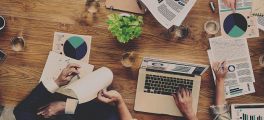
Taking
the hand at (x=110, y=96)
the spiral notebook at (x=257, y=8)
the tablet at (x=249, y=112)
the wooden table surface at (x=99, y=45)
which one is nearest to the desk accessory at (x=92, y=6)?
the wooden table surface at (x=99, y=45)

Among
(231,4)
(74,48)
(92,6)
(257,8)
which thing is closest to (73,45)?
(74,48)

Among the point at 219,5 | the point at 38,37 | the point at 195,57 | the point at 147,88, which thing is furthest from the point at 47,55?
the point at 219,5

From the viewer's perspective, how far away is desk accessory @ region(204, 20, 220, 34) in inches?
44.7

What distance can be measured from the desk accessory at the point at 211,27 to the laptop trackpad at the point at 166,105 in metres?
0.56

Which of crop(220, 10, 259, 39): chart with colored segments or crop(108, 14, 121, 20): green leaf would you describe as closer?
crop(108, 14, 121, 20): green leaf

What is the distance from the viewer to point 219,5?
3.75 feet

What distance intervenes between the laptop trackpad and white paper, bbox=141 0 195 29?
528 millimetres

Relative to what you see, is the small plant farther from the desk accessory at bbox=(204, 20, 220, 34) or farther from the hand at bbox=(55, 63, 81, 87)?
the desk accessory at bbox=(204, 20, 220, 34)

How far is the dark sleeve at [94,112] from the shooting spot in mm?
1086

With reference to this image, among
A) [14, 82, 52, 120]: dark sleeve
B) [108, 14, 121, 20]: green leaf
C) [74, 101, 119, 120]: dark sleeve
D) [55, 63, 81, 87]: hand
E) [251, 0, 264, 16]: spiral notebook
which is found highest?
[108, 14, 121, 20]: green leaf

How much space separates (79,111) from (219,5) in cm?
122

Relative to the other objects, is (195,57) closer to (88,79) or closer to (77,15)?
(88,79)

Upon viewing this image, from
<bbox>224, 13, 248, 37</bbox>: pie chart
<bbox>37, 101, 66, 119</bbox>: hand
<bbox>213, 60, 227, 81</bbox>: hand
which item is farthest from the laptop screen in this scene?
<bbox>37, 101, 66, 119</bbox>: hand

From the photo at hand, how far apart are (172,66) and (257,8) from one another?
0.67 metres
